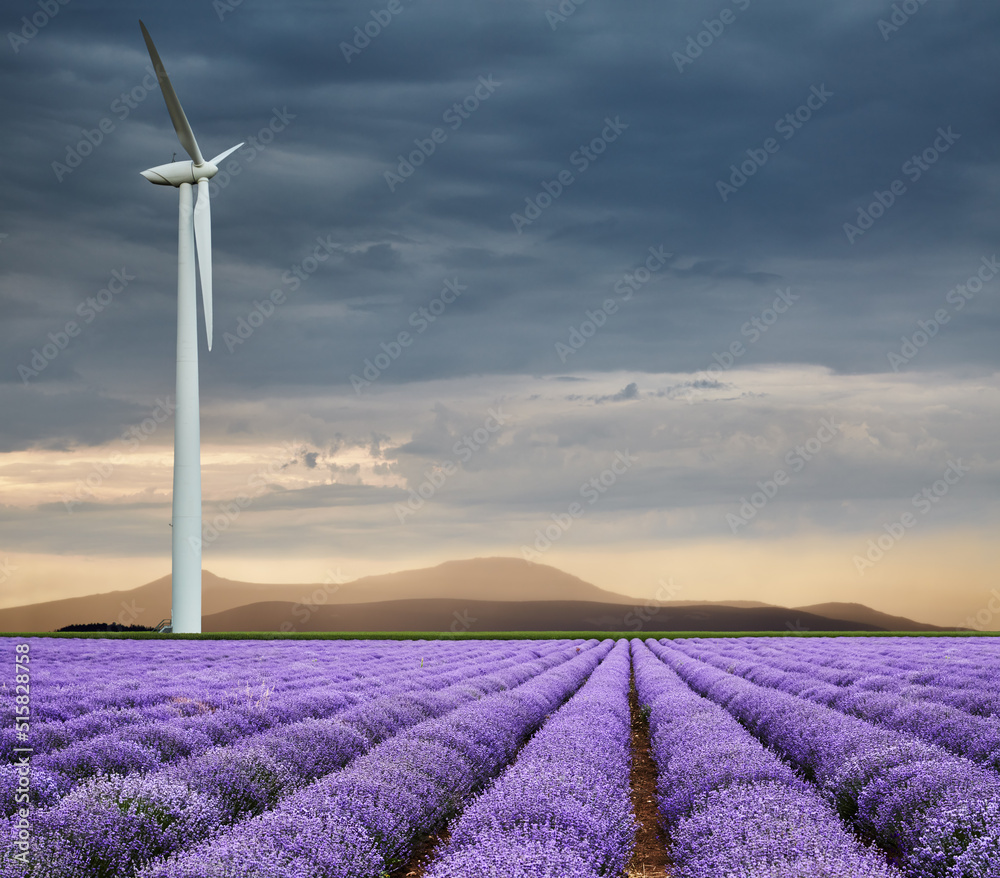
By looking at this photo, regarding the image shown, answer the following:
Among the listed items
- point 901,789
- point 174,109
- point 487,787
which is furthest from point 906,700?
point 174,109

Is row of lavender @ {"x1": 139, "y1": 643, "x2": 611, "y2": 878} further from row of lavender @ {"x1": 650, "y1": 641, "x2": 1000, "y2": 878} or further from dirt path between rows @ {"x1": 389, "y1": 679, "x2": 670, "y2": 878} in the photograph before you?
row of lavender @ {"x1": 650, "y1": 641, "x2": 1000, "y2": 878}

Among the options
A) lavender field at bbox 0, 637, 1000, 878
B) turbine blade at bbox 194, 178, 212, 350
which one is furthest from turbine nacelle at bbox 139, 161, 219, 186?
lavender field at bbox 0, 637, 1000, 878

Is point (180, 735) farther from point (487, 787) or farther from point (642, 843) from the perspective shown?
point (642, 843)

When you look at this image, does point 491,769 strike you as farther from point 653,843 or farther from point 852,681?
point 852,681

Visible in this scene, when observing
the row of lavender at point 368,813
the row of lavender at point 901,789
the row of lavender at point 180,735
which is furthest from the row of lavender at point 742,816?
the row of lavender at point 180,735

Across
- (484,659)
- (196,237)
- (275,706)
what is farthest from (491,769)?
(196,237)

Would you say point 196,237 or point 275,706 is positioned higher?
point 196,237
